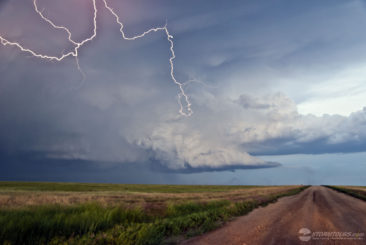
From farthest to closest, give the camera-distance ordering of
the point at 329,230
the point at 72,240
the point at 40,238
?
1. the point at 329,230
2. the point at 40,238
3. the point at 72,240

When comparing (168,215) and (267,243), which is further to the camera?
(168,215)

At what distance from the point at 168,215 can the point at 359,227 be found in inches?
358

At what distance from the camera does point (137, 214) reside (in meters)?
11.8

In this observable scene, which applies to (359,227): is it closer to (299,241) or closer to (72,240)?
→ (299,241)

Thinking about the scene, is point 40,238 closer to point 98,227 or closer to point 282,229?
point 98,227

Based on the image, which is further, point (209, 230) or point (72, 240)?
point (209, 230)

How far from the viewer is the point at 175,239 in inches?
330

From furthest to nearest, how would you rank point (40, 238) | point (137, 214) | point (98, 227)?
point (137, 214)
point (98, 227)
point (40, 238)

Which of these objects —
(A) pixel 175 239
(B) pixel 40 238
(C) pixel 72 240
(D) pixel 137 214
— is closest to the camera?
(C) pixel 72 240

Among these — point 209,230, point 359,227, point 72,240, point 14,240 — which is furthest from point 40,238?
point 359,227

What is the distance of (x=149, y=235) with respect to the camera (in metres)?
7.84

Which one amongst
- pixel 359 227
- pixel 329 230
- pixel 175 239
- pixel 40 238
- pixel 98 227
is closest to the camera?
pixel 40 238

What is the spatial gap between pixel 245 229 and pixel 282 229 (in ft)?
4.72

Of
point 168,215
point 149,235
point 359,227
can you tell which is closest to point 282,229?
point 359,227
